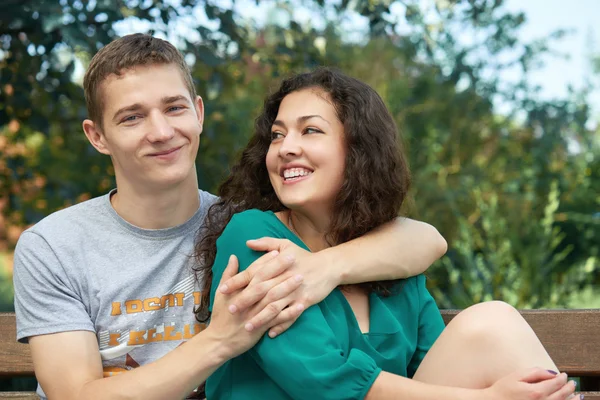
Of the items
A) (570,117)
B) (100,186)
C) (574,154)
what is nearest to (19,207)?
(100,186)

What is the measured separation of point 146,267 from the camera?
2244mm

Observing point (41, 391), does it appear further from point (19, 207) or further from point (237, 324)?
point (19, 207)

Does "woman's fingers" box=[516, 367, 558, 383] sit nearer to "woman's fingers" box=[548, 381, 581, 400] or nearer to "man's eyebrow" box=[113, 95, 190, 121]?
"woman's fingers" box=[548, 381, 581, 400]

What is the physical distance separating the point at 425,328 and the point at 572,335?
→ 559 mm

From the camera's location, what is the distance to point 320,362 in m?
1.92

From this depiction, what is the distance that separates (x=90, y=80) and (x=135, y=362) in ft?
2.81

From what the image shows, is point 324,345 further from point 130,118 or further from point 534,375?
point 130,118

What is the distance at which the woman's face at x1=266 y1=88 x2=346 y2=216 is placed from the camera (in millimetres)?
2172

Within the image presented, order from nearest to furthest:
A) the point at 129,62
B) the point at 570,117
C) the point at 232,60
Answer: the point at 129,62 → the point at 232,60 → the point at 570,117

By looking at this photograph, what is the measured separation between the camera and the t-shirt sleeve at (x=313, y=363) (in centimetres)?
192

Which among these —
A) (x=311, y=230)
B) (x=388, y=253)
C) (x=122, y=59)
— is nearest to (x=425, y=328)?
(x=388, y=253)

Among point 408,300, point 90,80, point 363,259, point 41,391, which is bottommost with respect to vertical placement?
point 41,391

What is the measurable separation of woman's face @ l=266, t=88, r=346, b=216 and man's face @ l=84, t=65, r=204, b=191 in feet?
0.91

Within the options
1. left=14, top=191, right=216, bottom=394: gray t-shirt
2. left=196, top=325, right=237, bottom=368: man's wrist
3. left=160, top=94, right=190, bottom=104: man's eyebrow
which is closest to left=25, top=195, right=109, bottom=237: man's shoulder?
left=14, top=191, right=216, bottom=394: gray t-shirt
